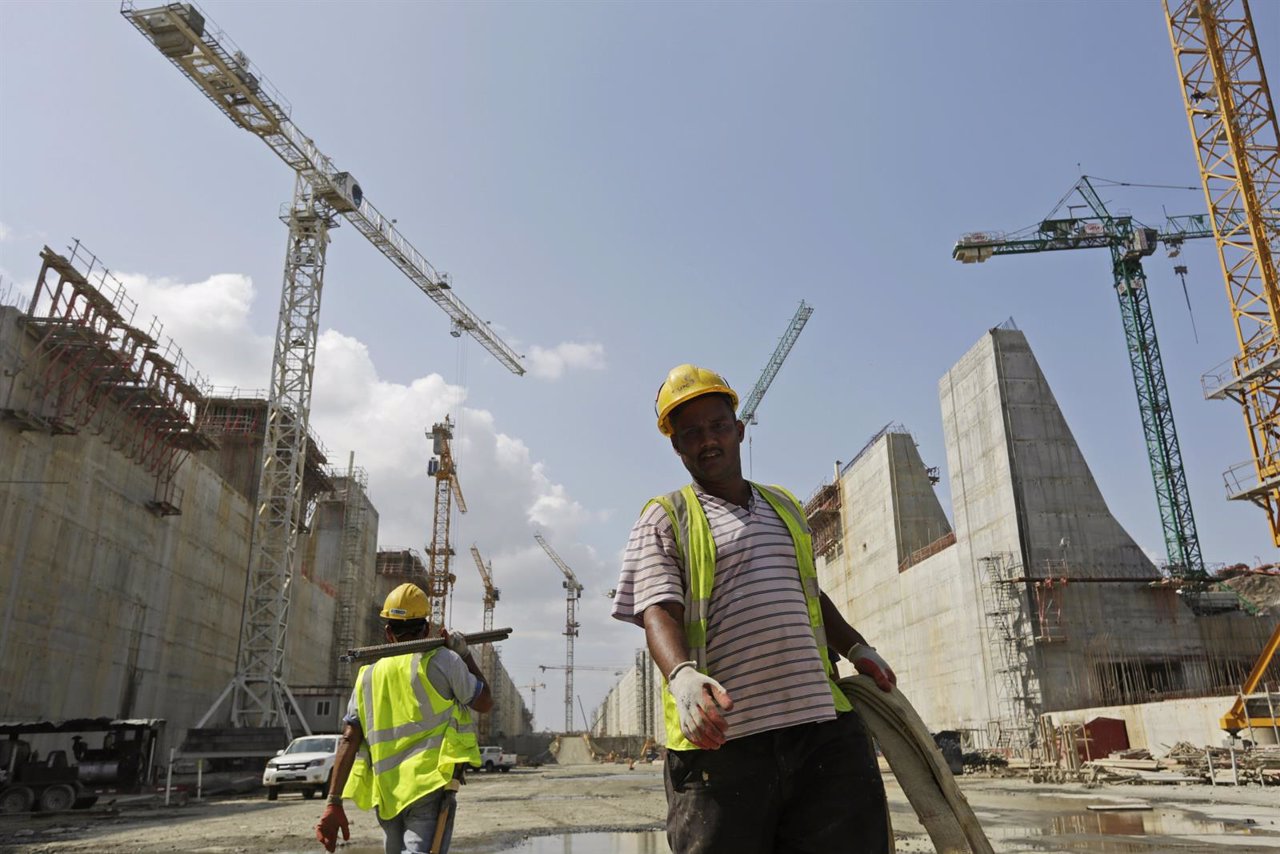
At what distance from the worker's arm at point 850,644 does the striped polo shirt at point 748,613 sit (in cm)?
28

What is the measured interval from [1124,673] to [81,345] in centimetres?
3124

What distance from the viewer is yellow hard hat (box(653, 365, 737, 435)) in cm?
250

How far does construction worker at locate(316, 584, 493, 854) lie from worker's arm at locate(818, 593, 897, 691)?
1.33 meters

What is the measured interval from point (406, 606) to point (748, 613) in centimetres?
190

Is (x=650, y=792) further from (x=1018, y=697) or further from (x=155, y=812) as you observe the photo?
(x=1018, y=697)

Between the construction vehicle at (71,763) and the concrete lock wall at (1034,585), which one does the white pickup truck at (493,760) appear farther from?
the construction vehicle at (71,763)

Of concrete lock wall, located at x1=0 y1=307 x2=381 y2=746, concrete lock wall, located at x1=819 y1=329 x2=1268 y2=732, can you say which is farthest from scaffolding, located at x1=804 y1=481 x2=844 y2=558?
concrete lock wall, located at x1=0 y1=307 x2=381 y2=746

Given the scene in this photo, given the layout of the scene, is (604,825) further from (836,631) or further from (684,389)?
(684,389)

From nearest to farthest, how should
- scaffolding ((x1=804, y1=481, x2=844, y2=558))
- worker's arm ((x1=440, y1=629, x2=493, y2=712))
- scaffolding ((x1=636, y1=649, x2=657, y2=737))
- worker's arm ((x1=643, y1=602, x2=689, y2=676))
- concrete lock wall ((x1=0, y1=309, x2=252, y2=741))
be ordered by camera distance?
worker's arm ((x1=643, y1=602, x2=689, y2=676)) → worker's arm ((x1=440, y1=629, x2=493, y2=712)) → concrete lock wall ((x1=0, y1=309, x2=252, y2=741)) → scaffolding ((x1=804, y1=481, x2=844, y2=558)) → scaffolding ((x1=636, y1=649, x2=657, y2=737))

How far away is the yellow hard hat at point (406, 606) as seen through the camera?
3707mm

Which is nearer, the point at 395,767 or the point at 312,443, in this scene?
the point at 395,767

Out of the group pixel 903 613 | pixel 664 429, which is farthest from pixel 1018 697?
pixel 664 429

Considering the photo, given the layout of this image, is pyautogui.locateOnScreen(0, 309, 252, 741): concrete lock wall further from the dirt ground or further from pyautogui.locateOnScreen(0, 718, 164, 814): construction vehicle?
the dirt ground

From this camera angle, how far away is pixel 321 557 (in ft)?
184
